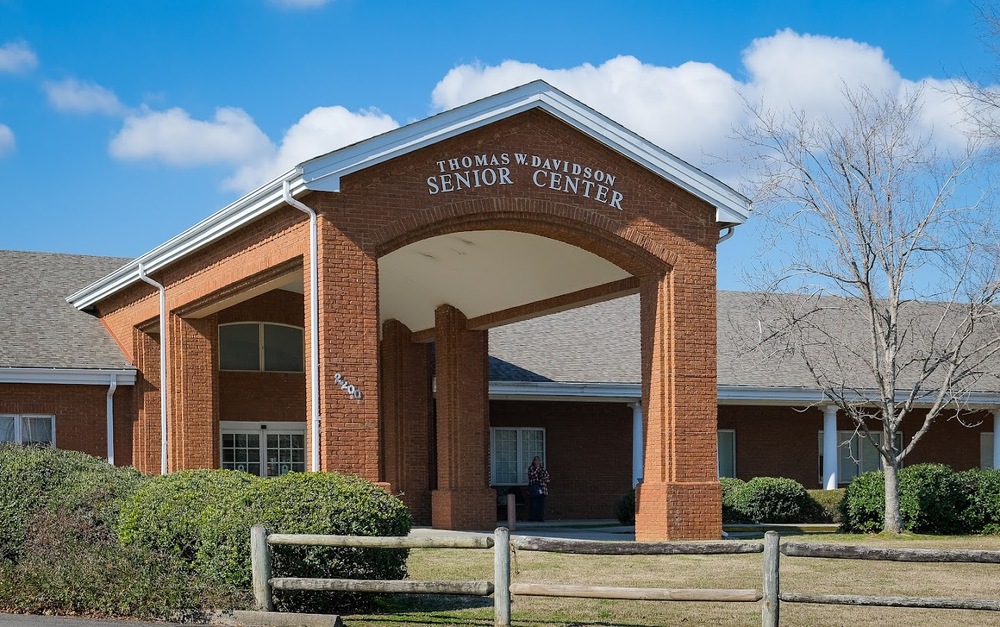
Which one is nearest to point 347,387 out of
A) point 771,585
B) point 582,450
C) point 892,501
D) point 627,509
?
point 771,585

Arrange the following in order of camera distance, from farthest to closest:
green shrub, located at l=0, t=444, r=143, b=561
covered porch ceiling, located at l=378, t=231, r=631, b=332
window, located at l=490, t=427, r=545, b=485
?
window, located at l=490, t=427, r=545, b=485, covered porch ceiling, located at l=378, t=231, r=631, b=332, green shrub, located at l=0, t=444, r=143, b=561

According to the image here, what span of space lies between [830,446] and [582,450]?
599 centimetres

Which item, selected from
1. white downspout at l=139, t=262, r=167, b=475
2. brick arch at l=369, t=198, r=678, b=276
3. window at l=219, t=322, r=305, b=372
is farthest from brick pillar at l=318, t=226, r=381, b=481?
window at l=219, t=322, r=305, b=372

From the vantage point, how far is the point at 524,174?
719 inches

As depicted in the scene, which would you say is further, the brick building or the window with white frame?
the window with white frame

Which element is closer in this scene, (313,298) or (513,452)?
(313,298)

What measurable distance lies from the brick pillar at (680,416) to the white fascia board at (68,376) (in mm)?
11479

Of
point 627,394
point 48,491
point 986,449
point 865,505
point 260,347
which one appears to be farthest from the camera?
point 986,449

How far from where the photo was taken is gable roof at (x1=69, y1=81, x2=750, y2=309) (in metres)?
16.9

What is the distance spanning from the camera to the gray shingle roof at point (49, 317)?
2480 centimetres

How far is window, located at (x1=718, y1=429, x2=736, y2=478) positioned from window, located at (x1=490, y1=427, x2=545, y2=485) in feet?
15.9

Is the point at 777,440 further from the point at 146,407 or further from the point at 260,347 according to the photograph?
the point at 146,407

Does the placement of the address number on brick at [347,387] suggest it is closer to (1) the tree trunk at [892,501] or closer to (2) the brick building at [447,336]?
(2) the brick building at [447,336]

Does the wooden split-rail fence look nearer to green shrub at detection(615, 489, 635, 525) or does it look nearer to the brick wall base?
the brick wall base
